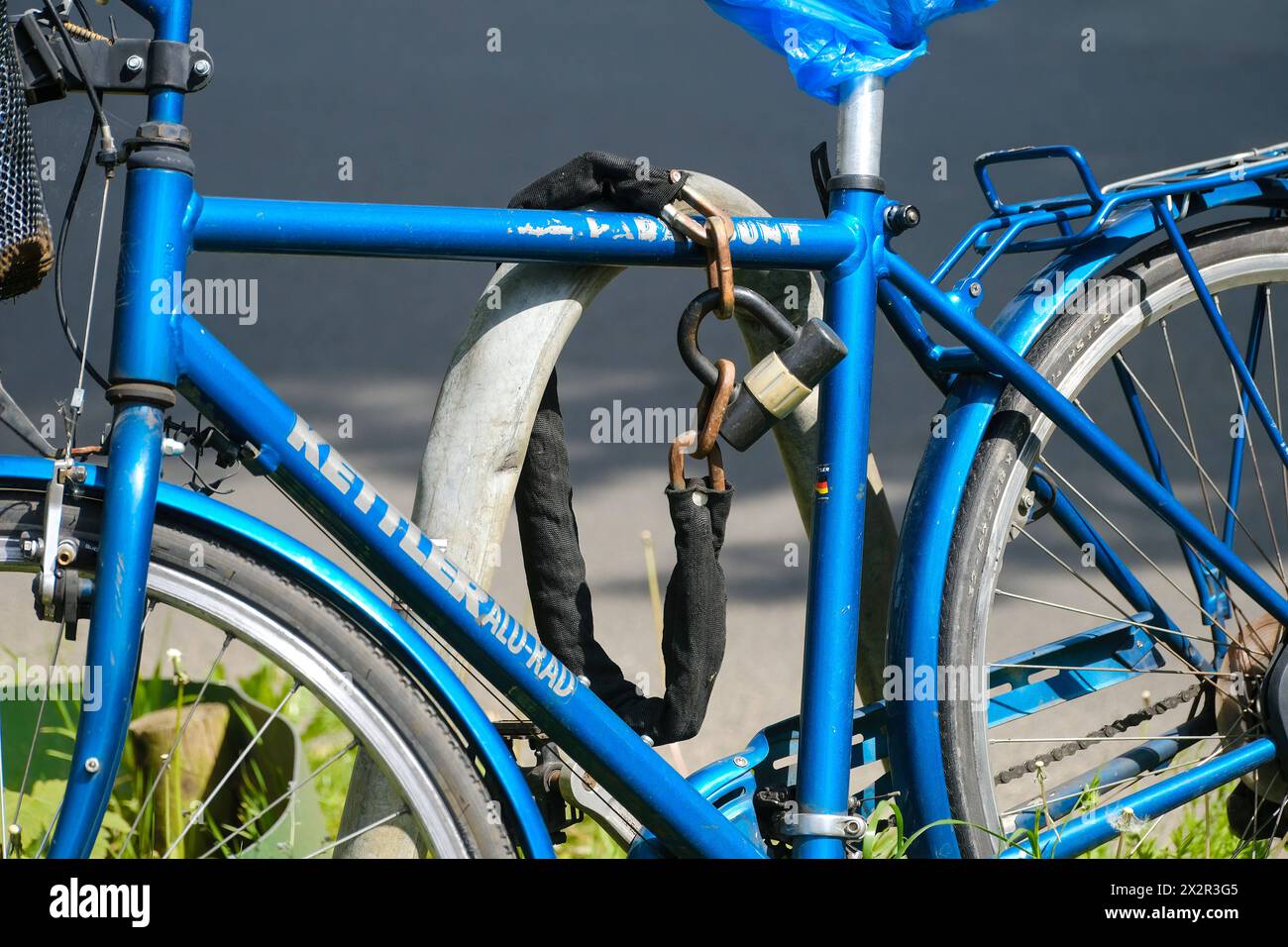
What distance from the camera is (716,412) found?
123cm

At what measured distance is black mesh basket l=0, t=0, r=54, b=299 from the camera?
97cm

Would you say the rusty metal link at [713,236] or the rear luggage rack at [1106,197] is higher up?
the rear luggage rack at [1106,197]

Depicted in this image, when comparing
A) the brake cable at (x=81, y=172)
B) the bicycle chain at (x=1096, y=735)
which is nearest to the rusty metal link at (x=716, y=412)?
the brake cable at (x=81, y=172)

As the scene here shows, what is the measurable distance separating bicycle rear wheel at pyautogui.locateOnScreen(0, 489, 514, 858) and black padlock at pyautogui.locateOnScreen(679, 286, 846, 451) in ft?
1.18

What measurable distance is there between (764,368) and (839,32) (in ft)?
1.21

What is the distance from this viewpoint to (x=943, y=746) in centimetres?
140

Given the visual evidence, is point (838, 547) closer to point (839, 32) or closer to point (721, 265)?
point (721, 265)

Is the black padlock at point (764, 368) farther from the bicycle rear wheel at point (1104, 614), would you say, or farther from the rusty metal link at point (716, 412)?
the bicycle rear wheel at point (1104, 614)

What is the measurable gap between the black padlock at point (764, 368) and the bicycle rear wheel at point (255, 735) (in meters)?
0.36

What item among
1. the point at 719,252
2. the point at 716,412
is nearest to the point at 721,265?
the point at 719,252

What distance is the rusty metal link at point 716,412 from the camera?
1229 mm
